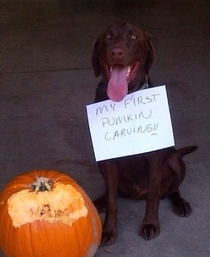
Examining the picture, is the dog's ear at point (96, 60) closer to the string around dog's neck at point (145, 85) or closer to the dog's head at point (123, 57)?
the dog's head at point (123, 57)

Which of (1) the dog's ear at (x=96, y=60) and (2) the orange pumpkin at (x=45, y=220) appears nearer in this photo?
(2) the orange pumpkin at (x=45, y=220)

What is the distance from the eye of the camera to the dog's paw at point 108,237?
136 inches

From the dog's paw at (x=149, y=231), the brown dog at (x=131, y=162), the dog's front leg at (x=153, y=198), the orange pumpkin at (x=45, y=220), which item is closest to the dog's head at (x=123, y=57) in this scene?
the brown dog at (x=131, y=162)

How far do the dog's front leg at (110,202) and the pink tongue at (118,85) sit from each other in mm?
401

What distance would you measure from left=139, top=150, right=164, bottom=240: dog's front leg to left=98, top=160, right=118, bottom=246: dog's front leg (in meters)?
0.17

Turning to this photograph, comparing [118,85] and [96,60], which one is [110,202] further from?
[96,60]

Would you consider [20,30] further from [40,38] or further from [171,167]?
[171,167]

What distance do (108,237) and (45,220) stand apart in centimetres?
64

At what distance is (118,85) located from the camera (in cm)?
336

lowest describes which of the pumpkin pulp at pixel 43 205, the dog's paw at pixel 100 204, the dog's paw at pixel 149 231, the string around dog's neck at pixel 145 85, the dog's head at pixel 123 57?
the dog's paw at pixel 149 231

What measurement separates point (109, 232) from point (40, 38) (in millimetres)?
4506

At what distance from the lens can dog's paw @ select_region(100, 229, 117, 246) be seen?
3467mm

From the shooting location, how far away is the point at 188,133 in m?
4.88

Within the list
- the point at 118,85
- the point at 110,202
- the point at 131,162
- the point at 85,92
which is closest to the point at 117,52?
the point at 118,85
